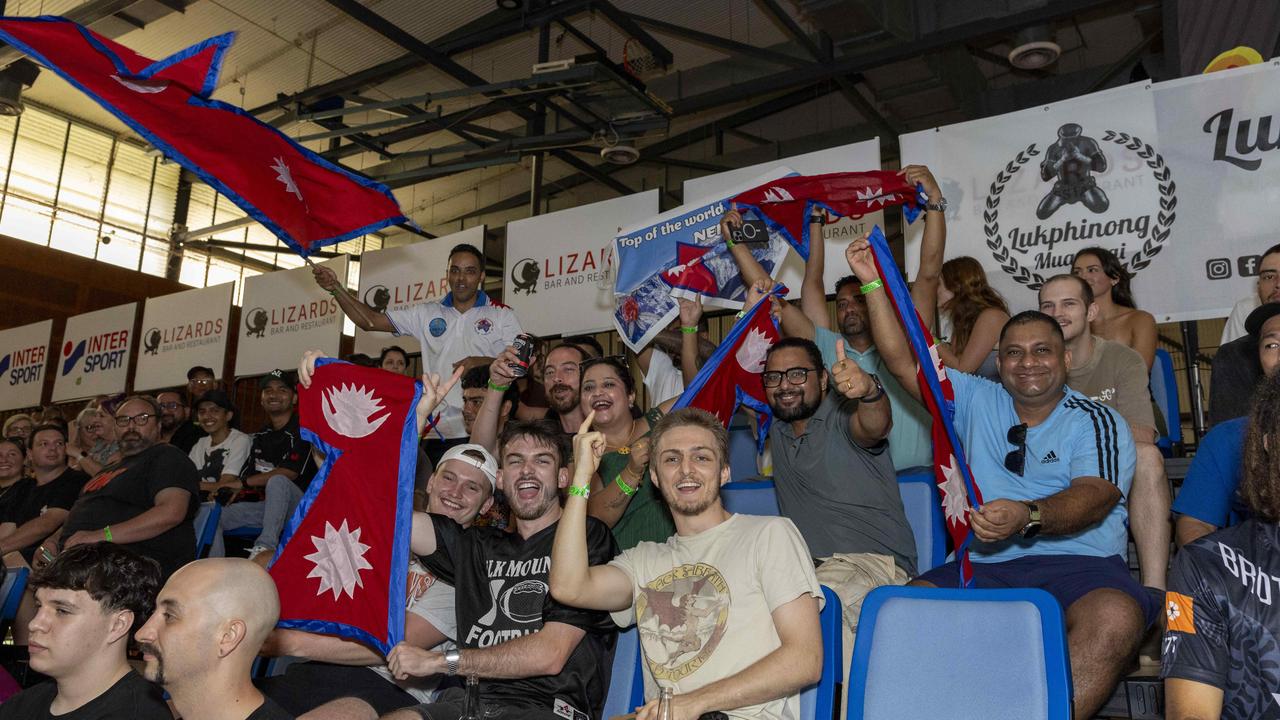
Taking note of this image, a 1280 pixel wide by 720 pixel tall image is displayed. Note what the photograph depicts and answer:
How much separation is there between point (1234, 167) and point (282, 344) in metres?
6.97

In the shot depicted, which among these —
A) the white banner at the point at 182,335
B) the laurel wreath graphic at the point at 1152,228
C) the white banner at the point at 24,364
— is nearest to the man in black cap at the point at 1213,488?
the laurel wreath graphic at the point at 1152,228

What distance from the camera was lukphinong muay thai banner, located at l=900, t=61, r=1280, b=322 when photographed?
478 centimetres

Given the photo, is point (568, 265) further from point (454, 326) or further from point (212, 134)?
point (212, 134)

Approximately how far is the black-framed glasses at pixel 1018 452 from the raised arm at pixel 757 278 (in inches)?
Answer: 51.9

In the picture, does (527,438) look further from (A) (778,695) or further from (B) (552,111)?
(B) (552,111)

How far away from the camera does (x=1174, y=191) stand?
494 cm

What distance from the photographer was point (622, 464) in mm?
3920

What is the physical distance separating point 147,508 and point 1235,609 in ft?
15.3

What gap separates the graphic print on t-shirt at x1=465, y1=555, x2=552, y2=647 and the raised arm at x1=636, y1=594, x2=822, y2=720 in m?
0.66

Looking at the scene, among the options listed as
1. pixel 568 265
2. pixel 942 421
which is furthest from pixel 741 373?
pixel 568 265

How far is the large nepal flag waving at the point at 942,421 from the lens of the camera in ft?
10.0

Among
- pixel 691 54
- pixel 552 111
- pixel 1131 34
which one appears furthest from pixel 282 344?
pixel 1131 34

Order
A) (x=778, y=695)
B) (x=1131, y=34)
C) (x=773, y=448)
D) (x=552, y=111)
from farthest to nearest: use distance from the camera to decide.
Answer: (x=552, y=111)
(x=1131, y=34)
(x=773, y=448)
(x=778, y=695)

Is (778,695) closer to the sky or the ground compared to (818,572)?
closer to the ground
